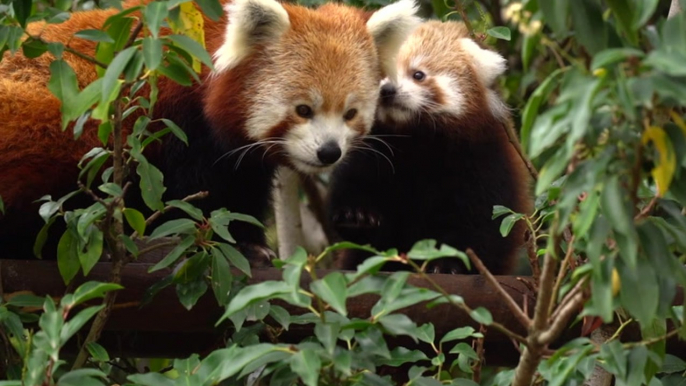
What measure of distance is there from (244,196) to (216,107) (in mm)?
402

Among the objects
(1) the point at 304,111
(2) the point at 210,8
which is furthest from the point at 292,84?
(2) the point at 210,8

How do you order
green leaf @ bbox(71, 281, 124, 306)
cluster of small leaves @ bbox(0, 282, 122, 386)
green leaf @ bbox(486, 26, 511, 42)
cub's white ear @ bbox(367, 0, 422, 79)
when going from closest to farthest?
cluster of small leaves @ bbox(0, 282, 122, 386)
green leaf @ bbox(71, 281, 124, 306)
green leaf @ bbox(486, 26, 511, 42)
cub's white ear @ bbox(367, 0, 422, 79)

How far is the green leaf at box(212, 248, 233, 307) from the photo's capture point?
267cm

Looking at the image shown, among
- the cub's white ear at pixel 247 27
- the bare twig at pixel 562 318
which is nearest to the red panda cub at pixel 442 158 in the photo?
the cub's white ear at pixel 247 27

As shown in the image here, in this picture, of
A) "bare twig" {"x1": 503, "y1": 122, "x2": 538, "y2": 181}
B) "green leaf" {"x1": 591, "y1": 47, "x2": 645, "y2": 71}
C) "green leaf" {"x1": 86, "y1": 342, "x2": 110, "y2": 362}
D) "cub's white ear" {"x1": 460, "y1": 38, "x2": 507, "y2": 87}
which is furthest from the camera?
"cub's white ear" {"x1": 460, "y1": 38, "x2": 507, "y2": 87}

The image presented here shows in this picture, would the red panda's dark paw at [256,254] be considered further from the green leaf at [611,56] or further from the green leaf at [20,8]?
the green leaf at [611,56]

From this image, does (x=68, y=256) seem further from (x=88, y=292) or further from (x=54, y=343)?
(x=54, y=343)

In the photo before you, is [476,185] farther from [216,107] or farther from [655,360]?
[655,360]

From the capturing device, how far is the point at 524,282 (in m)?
3.08

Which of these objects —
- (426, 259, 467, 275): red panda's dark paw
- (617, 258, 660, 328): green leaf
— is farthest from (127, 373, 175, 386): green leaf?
(426, 259, 467, 275): red panda's dark paw

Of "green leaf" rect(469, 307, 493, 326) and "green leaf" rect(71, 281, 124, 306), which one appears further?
"green leaf" rect(71, 281, 124, 306)

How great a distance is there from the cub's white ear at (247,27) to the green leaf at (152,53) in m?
1.38

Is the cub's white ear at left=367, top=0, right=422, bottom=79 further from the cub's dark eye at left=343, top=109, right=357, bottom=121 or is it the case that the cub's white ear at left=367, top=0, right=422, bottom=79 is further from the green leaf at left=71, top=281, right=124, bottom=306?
the green leaf at left=71, top=281, right=124, bottom=306

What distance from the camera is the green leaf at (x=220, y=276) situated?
2.67 metres
